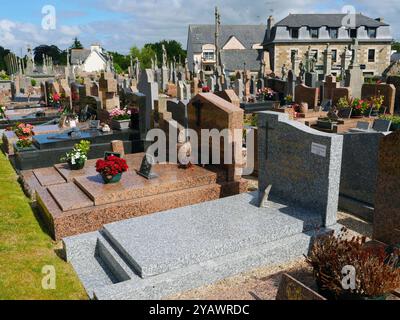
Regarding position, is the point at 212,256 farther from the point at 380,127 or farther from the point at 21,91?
the point at 21,91

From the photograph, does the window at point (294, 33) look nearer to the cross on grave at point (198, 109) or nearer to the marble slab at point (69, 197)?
the cross on grave at point (198, 109)

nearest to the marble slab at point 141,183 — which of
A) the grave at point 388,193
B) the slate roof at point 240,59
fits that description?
the grave at point 388,193

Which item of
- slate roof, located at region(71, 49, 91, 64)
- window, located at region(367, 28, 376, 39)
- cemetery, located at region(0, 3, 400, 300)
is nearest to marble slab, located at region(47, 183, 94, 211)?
cemetery, located at region(0, 3, 400, 300)

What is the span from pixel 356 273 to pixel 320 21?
5642cm

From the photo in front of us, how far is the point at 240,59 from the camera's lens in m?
59.9

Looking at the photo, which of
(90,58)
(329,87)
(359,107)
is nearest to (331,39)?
(329,87)

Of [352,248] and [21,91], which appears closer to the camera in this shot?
[352,248]

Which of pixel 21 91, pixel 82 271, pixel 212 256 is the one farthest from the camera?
pixel 21 91

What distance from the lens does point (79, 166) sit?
930 cm

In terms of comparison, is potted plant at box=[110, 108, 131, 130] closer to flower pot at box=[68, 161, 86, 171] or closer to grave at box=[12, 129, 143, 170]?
grave at box=[12, 129, 143, 170]

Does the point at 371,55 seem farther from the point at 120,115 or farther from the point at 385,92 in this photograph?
the point at 120,115

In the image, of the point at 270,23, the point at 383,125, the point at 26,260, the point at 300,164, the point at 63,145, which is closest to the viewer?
the point at 26,260
